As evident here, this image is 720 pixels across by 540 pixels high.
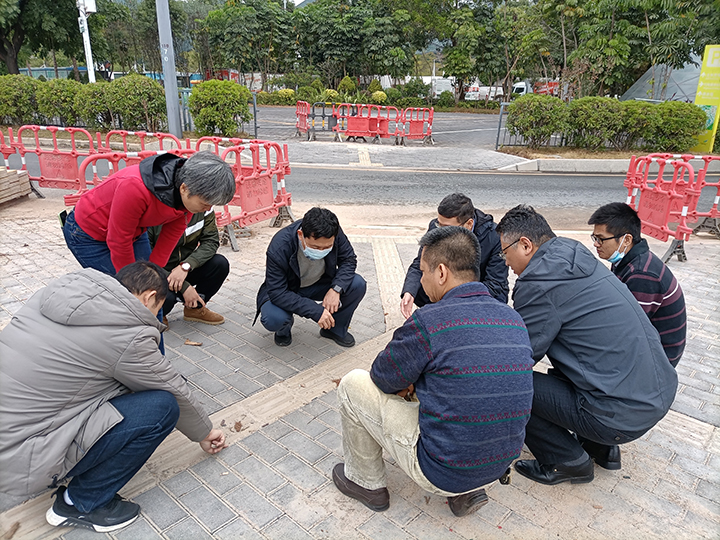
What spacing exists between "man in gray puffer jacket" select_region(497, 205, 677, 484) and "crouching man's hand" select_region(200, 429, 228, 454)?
5.59 feet

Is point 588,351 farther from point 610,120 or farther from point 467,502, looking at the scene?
point 610,120

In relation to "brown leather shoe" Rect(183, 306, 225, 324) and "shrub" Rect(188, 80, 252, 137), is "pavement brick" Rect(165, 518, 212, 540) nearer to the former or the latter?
"brown leather shoe" Rect(183, 306, 225, 324)

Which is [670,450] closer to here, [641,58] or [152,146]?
[152,146]

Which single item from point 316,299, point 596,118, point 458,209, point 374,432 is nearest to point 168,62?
point 316,299

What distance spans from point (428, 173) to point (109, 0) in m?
29.2

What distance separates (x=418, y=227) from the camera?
8.31 m

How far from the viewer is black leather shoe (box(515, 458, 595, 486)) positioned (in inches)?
109

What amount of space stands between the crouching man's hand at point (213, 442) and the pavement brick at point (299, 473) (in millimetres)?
336

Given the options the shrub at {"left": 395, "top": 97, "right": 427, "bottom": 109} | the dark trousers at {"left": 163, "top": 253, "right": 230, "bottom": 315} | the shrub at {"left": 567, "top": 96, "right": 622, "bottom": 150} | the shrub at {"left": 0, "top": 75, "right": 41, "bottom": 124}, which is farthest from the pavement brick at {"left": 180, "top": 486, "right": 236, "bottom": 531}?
the shrub at {"left": 395, "top": 97, "right": 427, "bottom": 109}

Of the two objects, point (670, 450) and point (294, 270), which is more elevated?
point (294, 270)

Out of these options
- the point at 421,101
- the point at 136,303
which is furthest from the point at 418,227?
the point at 421,101

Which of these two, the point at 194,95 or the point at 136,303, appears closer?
the point at 136,303

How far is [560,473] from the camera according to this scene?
2.78m

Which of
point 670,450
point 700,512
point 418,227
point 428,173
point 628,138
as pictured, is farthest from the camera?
point 628,138
